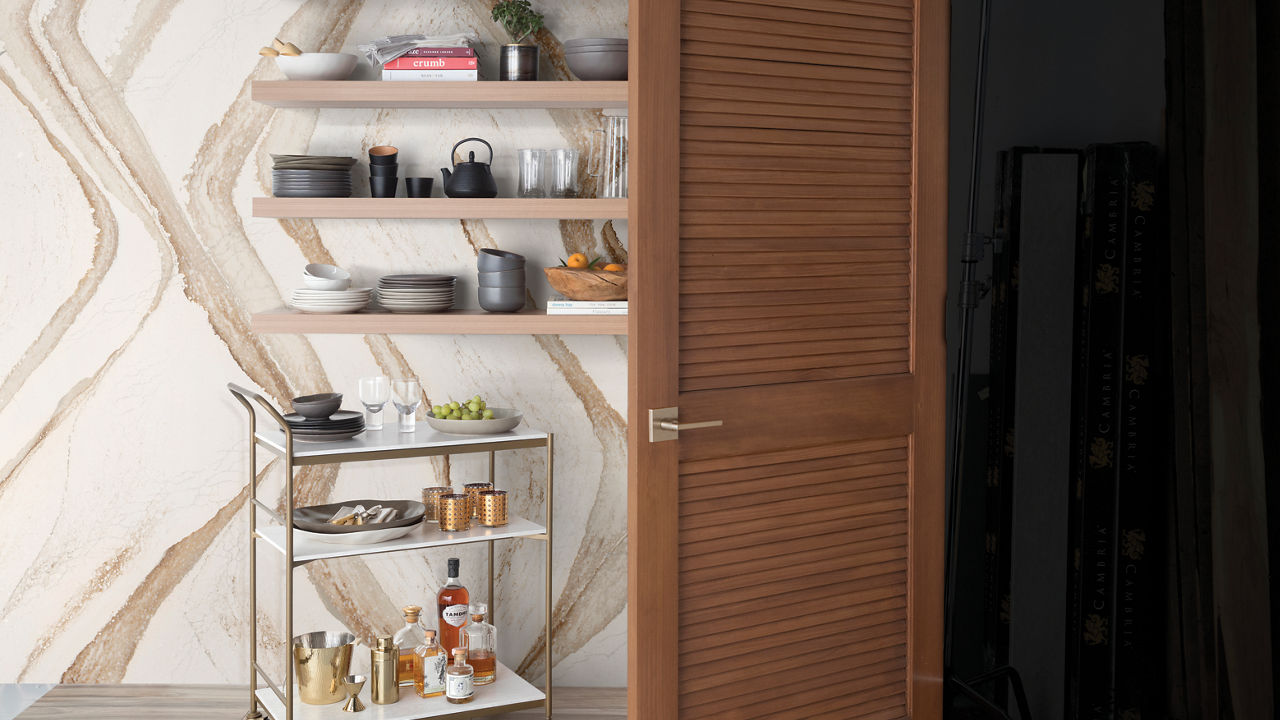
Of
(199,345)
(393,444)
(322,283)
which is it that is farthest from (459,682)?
(199,345)

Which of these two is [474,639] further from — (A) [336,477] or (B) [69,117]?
(B) [69,117]

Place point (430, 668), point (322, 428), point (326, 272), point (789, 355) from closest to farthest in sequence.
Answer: point (789, 355)
point (322, 428)
point (430, 668)
point (326, 272)

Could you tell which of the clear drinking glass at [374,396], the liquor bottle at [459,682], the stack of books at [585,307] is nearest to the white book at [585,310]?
the stack of books at [585,307]

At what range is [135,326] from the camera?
119 inches

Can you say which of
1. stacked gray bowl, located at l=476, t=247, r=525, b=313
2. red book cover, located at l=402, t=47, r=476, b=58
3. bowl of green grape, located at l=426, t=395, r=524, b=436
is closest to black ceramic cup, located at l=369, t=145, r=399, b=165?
red book cover, located at l=402, t=47, r=476, b=58

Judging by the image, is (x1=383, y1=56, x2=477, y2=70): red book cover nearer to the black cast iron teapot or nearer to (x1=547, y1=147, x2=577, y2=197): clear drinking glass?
the black cast iron teapot

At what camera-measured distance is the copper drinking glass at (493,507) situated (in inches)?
110

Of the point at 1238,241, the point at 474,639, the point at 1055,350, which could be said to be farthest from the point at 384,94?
the point at 1238,241

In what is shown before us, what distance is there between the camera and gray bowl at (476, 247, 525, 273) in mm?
2859

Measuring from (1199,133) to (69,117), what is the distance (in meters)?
2.93

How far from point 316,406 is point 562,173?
3.05ft

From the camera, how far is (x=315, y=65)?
9.24 feet

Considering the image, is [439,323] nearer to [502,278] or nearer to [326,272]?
[502,278]

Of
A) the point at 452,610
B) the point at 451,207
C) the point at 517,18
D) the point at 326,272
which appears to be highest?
the point at 517,18
